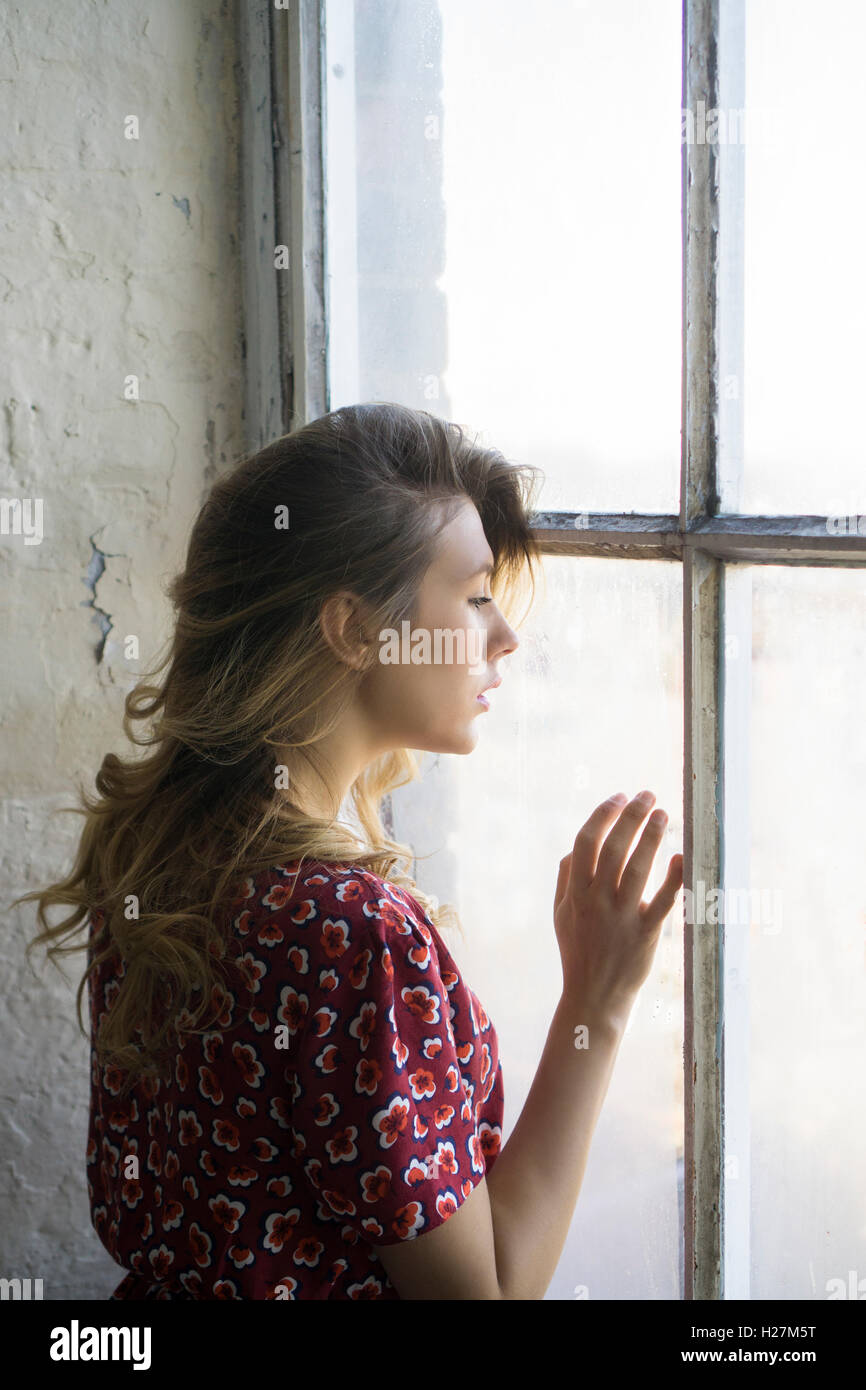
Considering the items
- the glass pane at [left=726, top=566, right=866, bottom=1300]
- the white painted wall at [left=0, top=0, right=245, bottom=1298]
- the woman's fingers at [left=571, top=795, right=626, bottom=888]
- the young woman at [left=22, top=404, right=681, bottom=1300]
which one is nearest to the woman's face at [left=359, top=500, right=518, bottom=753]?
the young woman at [left=22, top=404, right=681, bottom=1300]

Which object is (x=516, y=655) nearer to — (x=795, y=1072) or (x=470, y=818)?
(x=470, y=818)

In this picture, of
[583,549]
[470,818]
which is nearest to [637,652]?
[583,549]

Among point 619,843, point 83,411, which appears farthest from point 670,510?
point 83,411

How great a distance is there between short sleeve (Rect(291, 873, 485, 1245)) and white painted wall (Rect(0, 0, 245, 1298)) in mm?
750

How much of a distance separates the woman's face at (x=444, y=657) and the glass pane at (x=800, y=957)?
0.74ft

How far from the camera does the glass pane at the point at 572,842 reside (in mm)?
1153

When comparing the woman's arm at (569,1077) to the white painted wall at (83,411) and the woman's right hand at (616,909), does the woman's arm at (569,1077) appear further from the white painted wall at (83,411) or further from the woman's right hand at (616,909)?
the white painted wall at (83,411)

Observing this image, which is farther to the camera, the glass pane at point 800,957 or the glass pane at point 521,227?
the glass pane at point 521,227

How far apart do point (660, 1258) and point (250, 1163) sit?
47 cm

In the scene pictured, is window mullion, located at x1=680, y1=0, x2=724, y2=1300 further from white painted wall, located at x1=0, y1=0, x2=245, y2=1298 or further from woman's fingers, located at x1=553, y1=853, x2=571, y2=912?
white painted wall, located at x1=0, y1=0, x2=245, y2=1298

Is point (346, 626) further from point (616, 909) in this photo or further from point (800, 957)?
point (800, 957)

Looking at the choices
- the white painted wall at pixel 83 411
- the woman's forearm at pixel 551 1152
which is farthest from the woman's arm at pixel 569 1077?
the white painted wall at pixel 83 411

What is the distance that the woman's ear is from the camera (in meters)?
1.03

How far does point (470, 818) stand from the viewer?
144cm
